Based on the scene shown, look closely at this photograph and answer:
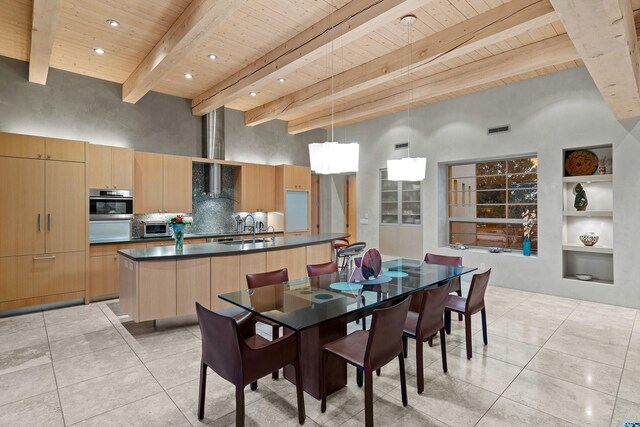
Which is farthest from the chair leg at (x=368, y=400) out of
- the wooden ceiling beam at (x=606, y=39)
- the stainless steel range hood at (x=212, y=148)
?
the stainless steel range hood at (x=212, y=148)

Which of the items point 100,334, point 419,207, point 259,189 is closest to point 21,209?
point 100,334

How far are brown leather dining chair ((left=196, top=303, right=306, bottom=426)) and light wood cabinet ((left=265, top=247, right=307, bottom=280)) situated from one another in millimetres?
2437

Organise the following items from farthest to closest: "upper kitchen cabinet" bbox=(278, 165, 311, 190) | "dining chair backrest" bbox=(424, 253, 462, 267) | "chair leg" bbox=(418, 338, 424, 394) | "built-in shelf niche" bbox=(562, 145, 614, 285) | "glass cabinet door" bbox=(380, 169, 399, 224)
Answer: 1. "glass cabinet door" bbox=(380, 169, 399, 224)
2. "upper kitchen cabinet" bbox=(278, 165, 311, 190)
3. "built-in shelf niche" bbox=(562, 145, 614, 285)
4. "dining chair backrest" bbox=(424, 253, 462, 267)
5. "chair leg" bbox=(418, 338, 424, 394)

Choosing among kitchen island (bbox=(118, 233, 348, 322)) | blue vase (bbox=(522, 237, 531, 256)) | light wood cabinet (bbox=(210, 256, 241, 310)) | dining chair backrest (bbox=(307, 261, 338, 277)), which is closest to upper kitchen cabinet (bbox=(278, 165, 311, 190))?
kitchen island (bbox=(118, 233, 348, 322))

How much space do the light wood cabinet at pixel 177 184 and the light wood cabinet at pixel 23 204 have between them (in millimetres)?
1661

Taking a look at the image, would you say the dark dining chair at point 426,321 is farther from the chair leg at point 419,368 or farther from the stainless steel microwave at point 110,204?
the stainless steel microwave at point 110,204

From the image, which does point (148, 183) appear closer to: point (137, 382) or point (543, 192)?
point (137, 382)

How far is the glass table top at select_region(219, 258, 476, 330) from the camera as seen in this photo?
2111 mm

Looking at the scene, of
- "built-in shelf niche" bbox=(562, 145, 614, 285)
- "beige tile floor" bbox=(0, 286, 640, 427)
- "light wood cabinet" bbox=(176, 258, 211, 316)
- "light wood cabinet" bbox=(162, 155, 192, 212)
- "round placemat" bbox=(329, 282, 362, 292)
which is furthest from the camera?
"light wood cabinet" bbox=(162, 155, 192, 212)

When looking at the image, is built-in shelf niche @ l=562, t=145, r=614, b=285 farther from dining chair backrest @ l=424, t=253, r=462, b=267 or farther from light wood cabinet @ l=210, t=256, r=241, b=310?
light wood cabinet @ l=210, t=256, r=241, b=310

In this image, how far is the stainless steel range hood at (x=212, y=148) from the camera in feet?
21.0

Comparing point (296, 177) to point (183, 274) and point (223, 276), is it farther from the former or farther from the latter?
point (183, 274)

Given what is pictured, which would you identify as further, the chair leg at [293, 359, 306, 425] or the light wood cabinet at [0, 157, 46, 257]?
the light wood cabinet at [0, 157, 46, 257]

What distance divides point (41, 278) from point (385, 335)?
4785mm
